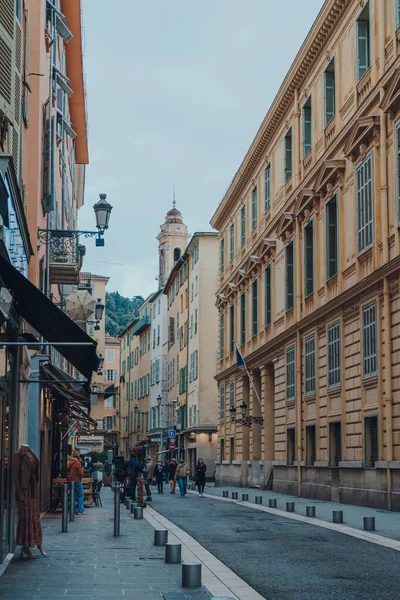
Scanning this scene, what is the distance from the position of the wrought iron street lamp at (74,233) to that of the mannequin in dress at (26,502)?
28.0 feet

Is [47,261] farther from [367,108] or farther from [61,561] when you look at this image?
[61,561]

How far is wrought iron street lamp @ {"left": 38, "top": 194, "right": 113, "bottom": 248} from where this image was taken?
829 inches

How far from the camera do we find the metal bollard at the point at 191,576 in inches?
406

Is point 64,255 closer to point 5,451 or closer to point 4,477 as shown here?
point 5,451

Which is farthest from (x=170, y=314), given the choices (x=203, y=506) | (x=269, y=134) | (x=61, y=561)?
(x=61, y=561)

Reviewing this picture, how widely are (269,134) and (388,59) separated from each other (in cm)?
1552

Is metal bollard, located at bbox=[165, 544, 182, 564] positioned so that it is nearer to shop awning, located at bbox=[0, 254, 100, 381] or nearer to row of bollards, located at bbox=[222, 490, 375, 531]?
shop awning, located at bbox=[0, 254, 100, 381]

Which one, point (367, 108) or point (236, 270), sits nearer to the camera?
point (367, 108)

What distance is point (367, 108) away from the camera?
26.4 metres

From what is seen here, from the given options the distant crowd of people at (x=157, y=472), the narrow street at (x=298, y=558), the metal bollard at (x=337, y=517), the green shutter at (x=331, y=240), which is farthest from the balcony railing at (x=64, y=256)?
the metal bollard at (x=337, y=517)

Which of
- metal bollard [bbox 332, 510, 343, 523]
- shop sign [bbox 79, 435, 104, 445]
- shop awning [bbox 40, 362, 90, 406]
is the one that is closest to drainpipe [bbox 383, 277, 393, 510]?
metal bollard [bbox 332, 510, 343, 523]

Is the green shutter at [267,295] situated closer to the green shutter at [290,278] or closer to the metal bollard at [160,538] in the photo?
the green shutter at [290,278]

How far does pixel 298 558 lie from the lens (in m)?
13.5

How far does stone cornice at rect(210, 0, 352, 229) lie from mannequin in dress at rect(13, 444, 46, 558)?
20.1 m
